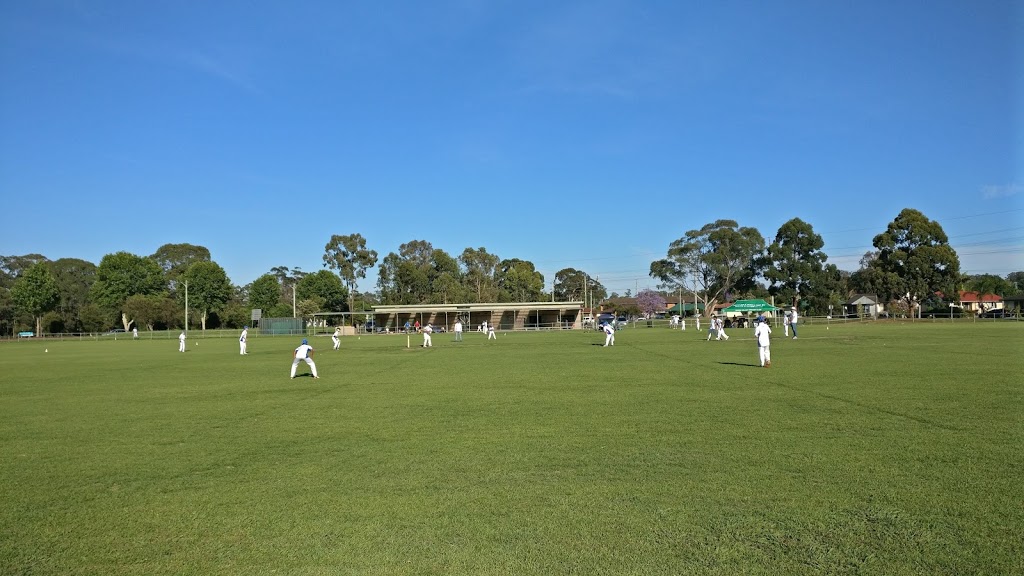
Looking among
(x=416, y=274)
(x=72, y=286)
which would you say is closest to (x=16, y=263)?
(x=72, y=286)

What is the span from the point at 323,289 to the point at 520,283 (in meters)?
28.8

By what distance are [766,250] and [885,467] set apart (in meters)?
80.2

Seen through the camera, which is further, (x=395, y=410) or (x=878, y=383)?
(x=878, y=383)

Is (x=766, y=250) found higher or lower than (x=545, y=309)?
higher

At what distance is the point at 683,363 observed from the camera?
2103cm

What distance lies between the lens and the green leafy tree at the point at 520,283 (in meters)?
101

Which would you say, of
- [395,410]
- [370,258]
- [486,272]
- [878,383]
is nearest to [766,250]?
[486,272]

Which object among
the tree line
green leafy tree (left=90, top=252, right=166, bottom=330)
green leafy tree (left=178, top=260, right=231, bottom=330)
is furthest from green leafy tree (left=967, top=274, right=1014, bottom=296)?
green leafy tree (left=90, top=252, right=166, bottom=330)

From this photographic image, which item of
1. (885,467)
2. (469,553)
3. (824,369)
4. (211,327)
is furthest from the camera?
(211,327)

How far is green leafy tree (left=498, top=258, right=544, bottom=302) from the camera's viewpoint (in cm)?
10112

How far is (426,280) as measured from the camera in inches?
3661

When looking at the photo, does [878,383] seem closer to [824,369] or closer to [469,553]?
[824,369]

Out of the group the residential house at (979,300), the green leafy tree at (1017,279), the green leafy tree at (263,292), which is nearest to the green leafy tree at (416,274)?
the green leafy tree at (263,292)

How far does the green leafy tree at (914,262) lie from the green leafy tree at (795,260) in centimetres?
942
